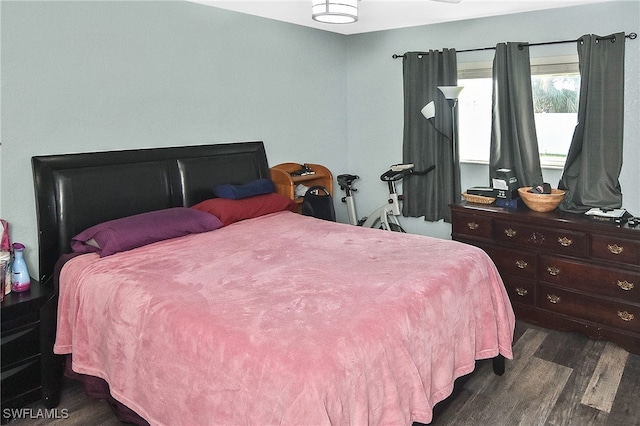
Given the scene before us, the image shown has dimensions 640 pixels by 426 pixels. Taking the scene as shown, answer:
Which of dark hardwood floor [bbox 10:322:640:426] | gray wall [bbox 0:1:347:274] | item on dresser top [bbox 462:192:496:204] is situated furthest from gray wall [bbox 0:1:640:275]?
dark hardwood floor [bbox 10:322:640:426]

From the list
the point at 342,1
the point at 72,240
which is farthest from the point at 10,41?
the point at 342,1

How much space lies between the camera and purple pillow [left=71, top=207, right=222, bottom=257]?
9.32ft

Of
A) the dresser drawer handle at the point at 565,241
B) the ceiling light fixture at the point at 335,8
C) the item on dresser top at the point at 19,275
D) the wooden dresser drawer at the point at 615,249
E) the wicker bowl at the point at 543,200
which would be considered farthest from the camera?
the wicker bowl at the point at 543,200

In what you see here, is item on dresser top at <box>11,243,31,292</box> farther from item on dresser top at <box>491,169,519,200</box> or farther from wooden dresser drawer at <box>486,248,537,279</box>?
item on dresser top at <box>491,169,519,200</box>

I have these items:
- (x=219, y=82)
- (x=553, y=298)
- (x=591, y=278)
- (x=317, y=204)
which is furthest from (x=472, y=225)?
(x=219, y=82)

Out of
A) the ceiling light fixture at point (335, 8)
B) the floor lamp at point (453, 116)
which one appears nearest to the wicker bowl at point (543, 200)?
the floor lamp at point (453, 116)

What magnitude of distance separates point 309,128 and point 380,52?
105cm

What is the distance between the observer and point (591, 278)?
129 inches

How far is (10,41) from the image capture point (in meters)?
2.78

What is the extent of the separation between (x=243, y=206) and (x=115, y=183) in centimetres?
91

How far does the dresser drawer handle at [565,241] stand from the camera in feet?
11.0

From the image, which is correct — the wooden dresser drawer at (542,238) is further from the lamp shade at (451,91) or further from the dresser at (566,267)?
the lamp shade at (451,91)

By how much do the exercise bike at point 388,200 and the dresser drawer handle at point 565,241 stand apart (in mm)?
1444

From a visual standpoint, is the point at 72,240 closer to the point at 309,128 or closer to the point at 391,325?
the point at 391,325
